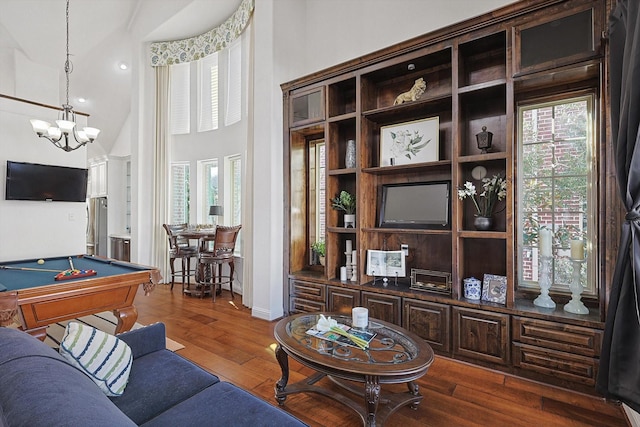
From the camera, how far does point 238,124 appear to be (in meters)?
5.38

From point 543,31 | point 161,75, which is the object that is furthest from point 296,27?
point 161,75

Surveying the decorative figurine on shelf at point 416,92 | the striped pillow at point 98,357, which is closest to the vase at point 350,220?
the decorative figurine on shelf at point 416,92

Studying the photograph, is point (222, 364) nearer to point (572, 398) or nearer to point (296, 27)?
point (572, 398)

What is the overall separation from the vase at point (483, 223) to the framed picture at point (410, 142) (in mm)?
716

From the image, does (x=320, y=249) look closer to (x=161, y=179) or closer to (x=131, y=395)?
(x=131, y=395)

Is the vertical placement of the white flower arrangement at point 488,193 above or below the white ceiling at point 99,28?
below

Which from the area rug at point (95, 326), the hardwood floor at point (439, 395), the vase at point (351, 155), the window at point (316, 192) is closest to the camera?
the hardwood floor at point (439, 395)

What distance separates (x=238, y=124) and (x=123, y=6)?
3.32 meters

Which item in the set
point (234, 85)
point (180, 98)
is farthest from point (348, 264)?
point (180, 98)

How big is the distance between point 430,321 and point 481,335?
0.42 metres

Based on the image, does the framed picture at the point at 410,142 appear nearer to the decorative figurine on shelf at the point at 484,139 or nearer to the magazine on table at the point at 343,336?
the decorative figurine on shelf at the point at 484,139

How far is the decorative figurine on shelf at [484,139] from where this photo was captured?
9.30 feet

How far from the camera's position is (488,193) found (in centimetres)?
284

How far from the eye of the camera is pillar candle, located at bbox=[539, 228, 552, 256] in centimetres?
262
